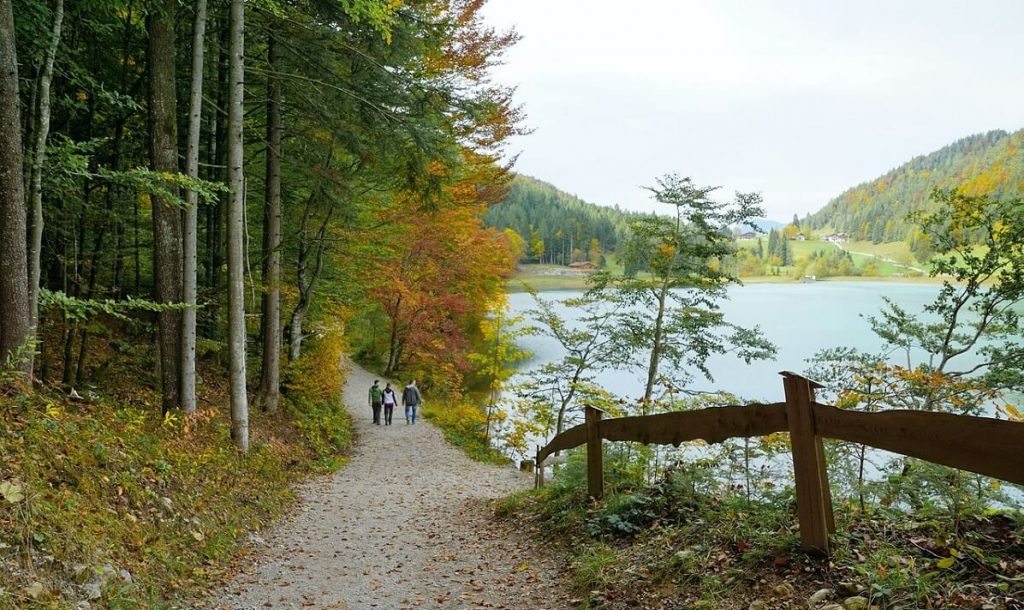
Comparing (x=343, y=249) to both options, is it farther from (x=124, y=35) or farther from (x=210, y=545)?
(x=210, y=545)

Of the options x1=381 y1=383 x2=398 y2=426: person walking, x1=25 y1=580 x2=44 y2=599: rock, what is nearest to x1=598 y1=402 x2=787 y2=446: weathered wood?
x1=25 y1=580 x2=44 y2=599: rock

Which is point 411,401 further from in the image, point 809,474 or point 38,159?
point 809,474

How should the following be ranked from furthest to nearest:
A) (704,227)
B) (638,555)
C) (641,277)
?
(641,277) < (704,227) < (638,555)

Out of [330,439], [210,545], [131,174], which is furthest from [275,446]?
[131,174]

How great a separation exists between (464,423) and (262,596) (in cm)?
1416

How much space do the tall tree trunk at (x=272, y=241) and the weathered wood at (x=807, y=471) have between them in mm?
9212

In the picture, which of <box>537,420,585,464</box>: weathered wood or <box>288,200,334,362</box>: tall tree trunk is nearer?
<box>537,420,585,464</box>: weathered wood

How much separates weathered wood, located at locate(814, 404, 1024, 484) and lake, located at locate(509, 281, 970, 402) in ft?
44.0

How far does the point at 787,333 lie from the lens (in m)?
27.1

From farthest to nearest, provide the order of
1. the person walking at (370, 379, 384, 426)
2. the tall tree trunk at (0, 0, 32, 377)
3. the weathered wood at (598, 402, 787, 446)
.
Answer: the person walking at (370, 379, 384, 426), the tall tree trunk at (0, 0, 32, 377), the weathered wood at (598, 402, 787, 446)

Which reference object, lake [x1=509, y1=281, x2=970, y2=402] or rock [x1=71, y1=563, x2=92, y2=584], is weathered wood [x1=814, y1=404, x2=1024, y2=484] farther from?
lake [x1=509, y1=281, x2=970, y2=402]

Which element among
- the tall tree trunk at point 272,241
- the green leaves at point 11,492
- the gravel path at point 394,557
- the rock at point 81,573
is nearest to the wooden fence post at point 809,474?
the gravel path at point 394,557

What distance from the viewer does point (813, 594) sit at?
2867 mm

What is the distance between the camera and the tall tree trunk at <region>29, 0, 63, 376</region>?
527cm
